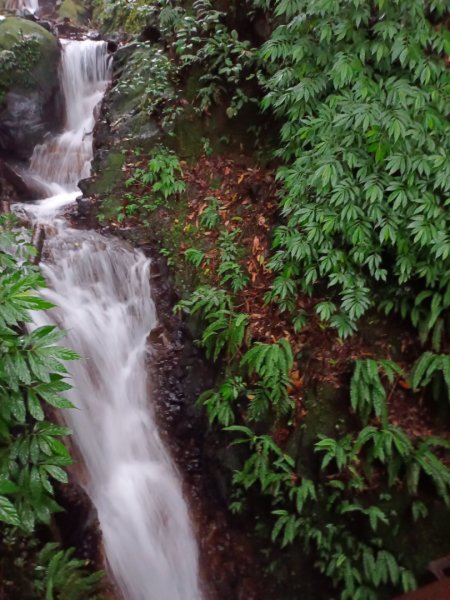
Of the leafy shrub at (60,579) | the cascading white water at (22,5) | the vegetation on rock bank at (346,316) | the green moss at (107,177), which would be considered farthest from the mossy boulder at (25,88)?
the leafy shrub at (60,579)

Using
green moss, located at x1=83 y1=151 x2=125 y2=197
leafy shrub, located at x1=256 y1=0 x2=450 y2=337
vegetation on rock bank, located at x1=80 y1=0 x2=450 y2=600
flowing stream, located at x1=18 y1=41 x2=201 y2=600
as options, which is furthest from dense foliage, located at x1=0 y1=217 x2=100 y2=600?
green moss, located at x1=83 y1=151 x2=125 y2=197

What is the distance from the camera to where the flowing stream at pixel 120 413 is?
17.8 feet

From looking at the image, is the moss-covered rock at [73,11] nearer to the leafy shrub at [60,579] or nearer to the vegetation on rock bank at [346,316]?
the vegetation on rock bank at [346,316]

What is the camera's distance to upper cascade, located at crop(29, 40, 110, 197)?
9852 mm

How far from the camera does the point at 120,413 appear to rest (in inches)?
244

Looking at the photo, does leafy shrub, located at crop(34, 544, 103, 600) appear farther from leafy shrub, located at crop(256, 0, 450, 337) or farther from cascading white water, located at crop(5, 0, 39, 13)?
cascading white water, located at crop(5, 0, 39, 13)

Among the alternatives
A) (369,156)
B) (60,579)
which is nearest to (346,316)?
(369,156)

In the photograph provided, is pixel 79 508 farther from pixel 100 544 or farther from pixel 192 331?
pixel 192 331

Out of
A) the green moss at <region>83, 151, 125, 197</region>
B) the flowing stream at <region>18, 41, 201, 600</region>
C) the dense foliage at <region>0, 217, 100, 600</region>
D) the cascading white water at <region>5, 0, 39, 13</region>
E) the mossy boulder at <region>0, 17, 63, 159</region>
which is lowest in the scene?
the flowing stream at <region>18, 41, 201, 600</region>

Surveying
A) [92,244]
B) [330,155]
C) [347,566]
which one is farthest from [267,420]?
[92,244]

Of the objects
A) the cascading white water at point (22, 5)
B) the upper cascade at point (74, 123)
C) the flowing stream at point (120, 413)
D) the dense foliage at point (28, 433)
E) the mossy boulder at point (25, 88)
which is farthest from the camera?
the cascading white water at point (22, 5)

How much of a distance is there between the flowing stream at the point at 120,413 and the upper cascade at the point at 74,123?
1.86 metres

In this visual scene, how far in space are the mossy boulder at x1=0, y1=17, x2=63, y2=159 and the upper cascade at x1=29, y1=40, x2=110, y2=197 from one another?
33 cm

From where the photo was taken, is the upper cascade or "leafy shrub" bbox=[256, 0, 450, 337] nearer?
"leafy shrub" bbox=[256, 0, 450, 337]
